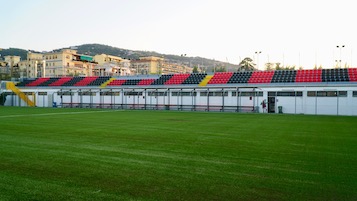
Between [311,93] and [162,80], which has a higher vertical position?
[162,80]

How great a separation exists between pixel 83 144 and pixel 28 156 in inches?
92.9

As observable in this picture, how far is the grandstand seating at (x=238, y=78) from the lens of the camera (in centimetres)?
3485

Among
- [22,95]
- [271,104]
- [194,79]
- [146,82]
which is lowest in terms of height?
[271,104]

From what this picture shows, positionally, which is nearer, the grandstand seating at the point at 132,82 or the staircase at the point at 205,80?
the staircase at the point at 205,80

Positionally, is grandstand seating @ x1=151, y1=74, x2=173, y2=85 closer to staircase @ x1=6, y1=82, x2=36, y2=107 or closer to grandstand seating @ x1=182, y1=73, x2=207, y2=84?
grandstand seating @ x1=182, y1=73, x2=207, y2=84

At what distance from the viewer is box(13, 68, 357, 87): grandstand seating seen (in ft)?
114

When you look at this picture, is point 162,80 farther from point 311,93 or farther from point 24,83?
point 24,83

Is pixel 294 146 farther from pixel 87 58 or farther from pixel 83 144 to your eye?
pixel 87 58

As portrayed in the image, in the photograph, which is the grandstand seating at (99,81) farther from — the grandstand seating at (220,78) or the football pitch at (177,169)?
the football pitch at (177,169)

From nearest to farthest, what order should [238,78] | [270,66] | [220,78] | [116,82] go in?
[238,78] < [220,78] < [116,82] < [270,66]

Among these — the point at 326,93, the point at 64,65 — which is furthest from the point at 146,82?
the point at 64,65

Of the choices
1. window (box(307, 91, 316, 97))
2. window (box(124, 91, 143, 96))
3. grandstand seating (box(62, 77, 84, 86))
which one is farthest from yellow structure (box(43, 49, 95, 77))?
window (box(307, 91, 316, 97))

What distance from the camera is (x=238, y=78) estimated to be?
40.8 m

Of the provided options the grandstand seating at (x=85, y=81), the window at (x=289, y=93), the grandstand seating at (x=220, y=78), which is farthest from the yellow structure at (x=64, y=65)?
the window at (x=289, y=93)
